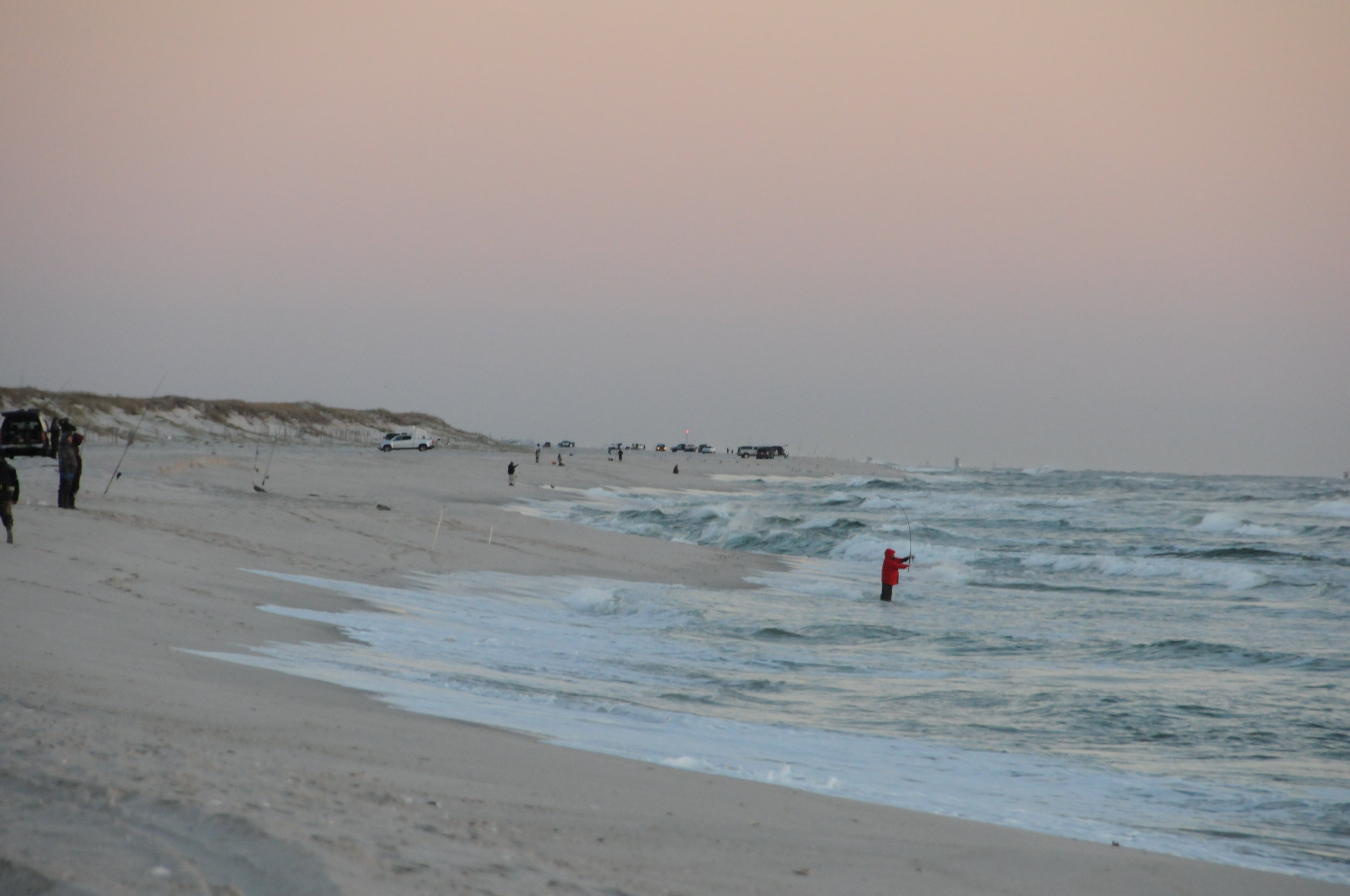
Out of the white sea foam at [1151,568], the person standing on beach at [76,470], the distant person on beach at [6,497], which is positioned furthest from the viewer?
the white sea foam at [1151,568]

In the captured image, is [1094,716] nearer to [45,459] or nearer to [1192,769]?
[1192,769]

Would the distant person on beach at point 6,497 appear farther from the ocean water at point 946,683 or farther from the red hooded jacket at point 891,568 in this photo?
the red hooded jacket at point 891,568

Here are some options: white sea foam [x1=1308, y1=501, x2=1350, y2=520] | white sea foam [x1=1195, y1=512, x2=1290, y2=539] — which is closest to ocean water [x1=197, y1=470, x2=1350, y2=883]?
white sea foam [x1=1195, y1=512, x2=1290, y2=539]

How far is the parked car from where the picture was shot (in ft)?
88.5

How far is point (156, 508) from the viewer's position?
2011 centimetres

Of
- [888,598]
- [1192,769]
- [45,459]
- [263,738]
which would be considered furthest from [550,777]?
[45,459]

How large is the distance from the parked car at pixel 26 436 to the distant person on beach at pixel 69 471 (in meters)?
11.1

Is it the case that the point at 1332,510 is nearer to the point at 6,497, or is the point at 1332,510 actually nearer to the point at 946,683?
the point at 946,683

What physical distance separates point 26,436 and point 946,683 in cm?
2644

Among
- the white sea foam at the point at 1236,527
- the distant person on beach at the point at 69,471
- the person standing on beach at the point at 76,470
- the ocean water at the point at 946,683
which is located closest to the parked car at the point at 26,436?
the person standing on beach at the point at 76,470

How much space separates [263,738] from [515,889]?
2.50 metres

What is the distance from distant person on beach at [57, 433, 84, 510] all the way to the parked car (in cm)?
1109

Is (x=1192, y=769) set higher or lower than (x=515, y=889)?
lower

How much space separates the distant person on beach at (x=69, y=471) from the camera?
661 inches
